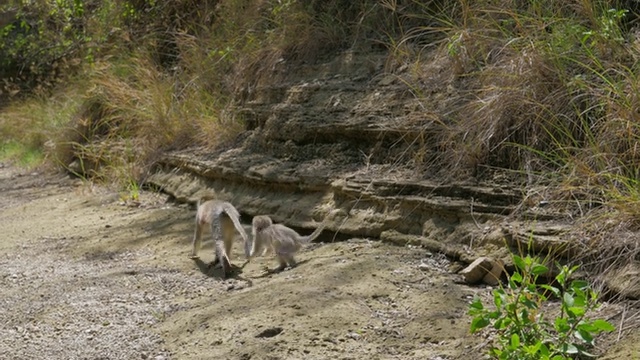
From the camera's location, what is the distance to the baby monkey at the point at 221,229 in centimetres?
643

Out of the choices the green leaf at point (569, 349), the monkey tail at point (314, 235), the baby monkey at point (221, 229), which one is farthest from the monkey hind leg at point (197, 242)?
the green leaf at point (569, 349)

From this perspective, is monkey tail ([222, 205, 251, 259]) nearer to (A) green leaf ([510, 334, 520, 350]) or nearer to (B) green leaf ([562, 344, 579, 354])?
(A) green leaf ([510, 334, 520, 350])

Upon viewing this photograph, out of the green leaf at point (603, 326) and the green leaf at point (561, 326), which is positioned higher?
the green leaf at point (603, 326)

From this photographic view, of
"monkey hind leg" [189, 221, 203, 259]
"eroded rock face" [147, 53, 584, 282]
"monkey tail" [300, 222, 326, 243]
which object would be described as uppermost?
"eroded rock face" [147, 53, 584, 282]

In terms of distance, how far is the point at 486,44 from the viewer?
6863 mm

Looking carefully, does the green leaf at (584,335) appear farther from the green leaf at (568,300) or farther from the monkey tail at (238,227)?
the monkey tail at (238,227)

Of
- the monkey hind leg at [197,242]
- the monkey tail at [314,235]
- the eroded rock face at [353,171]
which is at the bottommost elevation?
the monkey hind leg at [197,242]

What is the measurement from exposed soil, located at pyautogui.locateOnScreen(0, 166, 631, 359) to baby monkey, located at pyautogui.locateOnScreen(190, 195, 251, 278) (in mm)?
133

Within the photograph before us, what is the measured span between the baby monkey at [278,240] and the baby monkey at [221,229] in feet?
0.40

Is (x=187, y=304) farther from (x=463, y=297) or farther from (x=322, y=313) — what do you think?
(x=463, y=297)

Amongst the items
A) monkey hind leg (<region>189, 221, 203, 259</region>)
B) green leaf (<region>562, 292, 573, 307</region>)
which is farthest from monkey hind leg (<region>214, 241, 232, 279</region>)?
green leaf (<region>562, 292, 573, 307</region>)

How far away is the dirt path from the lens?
4.70 metres

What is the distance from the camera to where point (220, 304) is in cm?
548

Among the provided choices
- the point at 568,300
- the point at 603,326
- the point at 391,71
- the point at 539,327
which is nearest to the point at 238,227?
the point at 391,71
